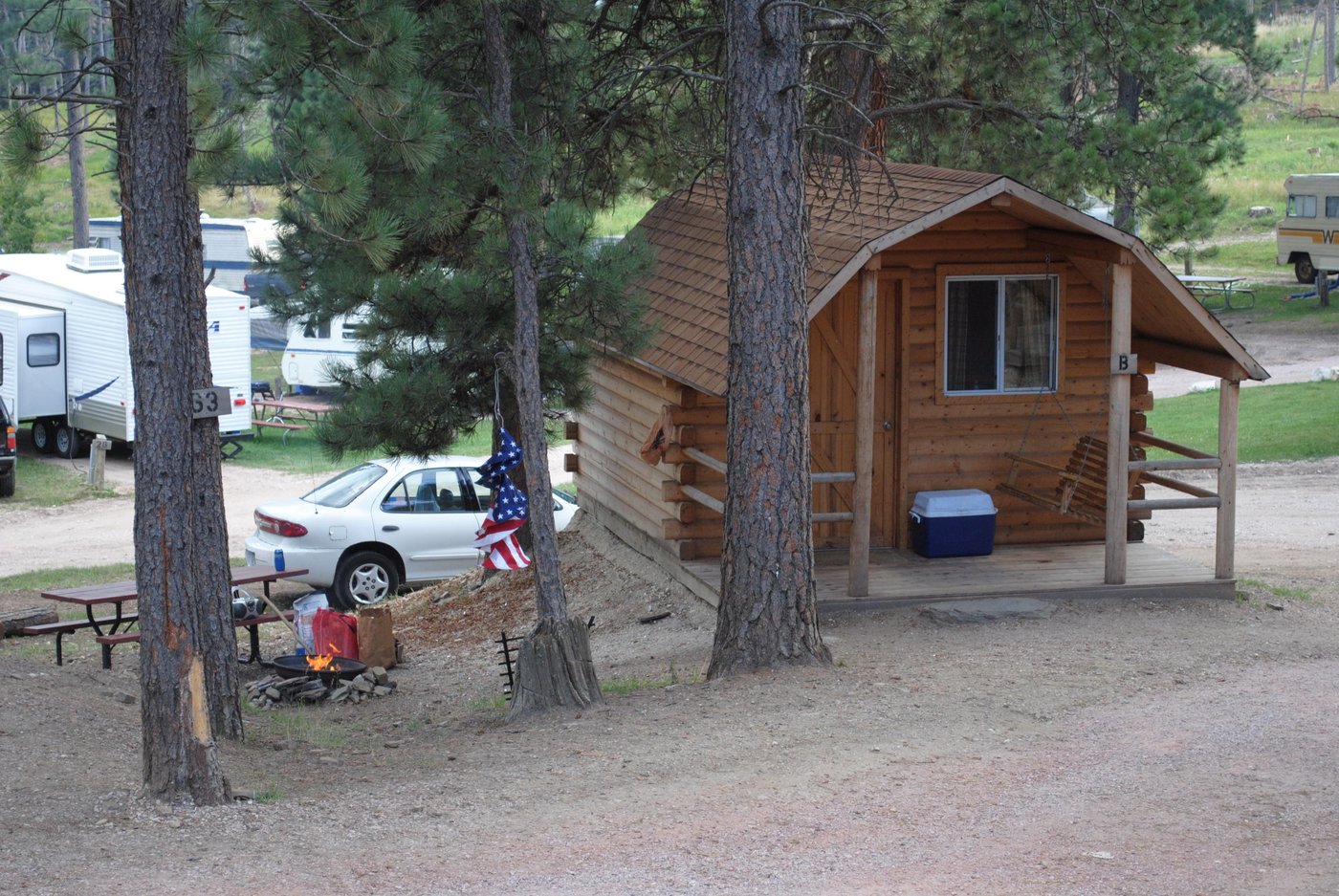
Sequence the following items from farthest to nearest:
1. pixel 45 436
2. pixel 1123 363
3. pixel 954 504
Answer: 1. pixel 45 436
2. pixel 954 504
3. pixel 1123 363

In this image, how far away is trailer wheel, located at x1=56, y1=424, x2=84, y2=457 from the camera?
2428 centimetres

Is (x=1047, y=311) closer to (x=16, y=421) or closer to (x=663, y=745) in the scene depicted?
(x=663, y=745)

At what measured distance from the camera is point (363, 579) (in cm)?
1455

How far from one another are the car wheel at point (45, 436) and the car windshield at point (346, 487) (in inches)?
472

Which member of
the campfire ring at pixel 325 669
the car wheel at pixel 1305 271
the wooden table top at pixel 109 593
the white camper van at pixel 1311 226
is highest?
the white camper van at pixel 1311 226

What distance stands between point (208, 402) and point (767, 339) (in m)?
3.54

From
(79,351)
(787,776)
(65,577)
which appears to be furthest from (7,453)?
(787,776)

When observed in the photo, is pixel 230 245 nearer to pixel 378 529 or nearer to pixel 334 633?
pixel 378 529

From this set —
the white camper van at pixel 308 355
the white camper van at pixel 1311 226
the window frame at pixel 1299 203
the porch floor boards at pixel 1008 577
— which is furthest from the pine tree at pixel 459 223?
the window frame at pixel 1299 203

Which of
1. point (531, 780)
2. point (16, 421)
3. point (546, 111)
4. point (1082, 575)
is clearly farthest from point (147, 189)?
point (16, 421)

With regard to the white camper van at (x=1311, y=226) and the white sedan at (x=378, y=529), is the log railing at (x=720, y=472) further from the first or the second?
the white camper van at (x=1311, y=226)

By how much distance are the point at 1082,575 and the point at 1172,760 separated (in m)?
4.45

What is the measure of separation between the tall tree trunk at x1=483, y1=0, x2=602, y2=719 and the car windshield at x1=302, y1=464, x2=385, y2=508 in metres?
5.85

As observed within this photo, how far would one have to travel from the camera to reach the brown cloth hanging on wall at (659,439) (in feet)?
38.5
